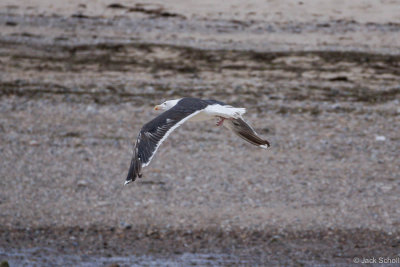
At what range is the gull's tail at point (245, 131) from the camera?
780cm

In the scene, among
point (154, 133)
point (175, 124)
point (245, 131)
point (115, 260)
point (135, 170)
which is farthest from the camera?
point (115, 260)

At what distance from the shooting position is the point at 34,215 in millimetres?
10562

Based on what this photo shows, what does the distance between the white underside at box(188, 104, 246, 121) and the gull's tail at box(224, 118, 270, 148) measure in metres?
0.33

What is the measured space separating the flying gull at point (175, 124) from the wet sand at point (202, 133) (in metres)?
2.38

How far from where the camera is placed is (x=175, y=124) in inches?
270

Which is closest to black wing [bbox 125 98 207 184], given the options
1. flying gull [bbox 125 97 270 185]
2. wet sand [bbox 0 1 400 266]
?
flying gull [bbox 125 97 270 185]

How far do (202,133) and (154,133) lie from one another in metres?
6.04

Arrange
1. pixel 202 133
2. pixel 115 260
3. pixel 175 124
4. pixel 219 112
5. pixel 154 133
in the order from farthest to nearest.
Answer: pixel 202 133 < pixel 115 260 < pixel 219 112 < pixel 175 124 < pixel 154 133

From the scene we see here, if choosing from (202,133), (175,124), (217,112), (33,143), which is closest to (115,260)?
(217,112)

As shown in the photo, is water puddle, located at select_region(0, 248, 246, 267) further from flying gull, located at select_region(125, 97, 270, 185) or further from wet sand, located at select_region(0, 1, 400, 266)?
flying gull, located at select_region(125, 97, 270, 185)

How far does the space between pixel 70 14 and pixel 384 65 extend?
7111 millimetres

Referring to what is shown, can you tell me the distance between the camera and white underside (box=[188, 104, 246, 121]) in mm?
7175

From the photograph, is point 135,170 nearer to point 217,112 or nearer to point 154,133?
point 154,133

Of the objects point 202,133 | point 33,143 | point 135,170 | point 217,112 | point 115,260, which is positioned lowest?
point 115,260
